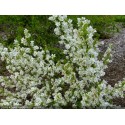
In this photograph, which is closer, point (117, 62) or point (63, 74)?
point (63, 74)

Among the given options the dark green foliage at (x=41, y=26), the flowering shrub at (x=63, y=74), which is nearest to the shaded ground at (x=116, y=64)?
the dark green foliage at (x=41, y=26)

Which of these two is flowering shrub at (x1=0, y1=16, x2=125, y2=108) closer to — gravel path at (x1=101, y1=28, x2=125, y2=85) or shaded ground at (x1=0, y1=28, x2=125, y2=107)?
shaded ground at (x1=0, y1=28, x2=125, y2=107)

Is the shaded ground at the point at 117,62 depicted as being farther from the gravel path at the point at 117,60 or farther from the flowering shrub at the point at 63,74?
the flowering shrub at the point at 63,74

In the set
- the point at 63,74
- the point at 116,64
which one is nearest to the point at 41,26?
the point at 116,64

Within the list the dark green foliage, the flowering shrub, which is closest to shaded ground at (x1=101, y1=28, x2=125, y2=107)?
the dark green foliage

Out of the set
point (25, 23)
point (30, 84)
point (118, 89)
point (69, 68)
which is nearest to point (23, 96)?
point (30, 84)

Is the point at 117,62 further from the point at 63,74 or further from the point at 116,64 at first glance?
the point at 63,74

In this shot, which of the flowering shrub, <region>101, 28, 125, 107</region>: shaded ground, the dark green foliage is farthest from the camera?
the dark green foliage
